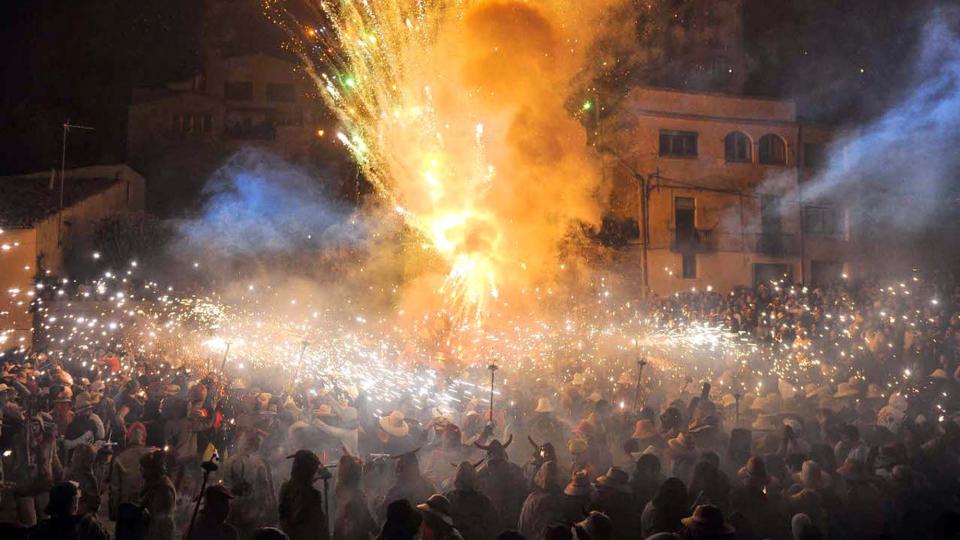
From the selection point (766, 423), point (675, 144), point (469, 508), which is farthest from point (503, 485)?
point (675, 144)

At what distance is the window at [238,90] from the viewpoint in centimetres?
3256

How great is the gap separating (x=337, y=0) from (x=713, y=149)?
655 inches

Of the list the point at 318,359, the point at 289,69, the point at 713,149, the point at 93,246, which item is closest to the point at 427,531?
the point at 318,359

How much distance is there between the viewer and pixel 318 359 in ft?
49.4

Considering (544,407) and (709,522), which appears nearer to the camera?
(709,522)

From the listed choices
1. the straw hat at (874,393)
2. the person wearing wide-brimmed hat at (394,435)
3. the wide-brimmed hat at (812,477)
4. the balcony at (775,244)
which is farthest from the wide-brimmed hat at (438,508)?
the balcony at (775,244)

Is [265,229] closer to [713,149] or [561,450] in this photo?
[713,149]

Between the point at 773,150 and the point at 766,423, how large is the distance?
19903 mm

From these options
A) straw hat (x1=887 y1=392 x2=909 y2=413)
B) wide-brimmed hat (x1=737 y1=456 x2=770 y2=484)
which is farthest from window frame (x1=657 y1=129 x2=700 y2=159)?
Result: wide-brimmed hat (x1=737 y1=456 x2=770 y2=484)

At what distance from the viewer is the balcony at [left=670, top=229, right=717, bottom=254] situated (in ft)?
87.9

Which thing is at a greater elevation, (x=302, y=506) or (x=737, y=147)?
(x=737, y=147)

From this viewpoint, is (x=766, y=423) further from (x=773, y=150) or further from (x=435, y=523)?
(x=773, y=150)

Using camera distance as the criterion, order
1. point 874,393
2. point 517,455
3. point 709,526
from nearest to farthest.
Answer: point 709,526
point 517,455
point 874,393

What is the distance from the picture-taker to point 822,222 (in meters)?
28.2
